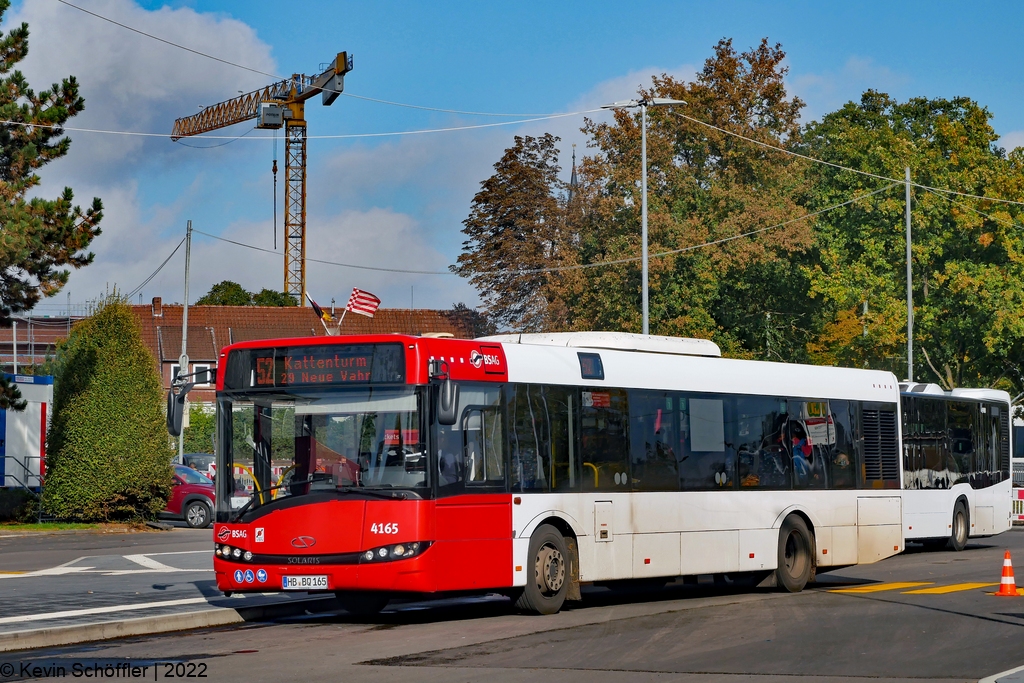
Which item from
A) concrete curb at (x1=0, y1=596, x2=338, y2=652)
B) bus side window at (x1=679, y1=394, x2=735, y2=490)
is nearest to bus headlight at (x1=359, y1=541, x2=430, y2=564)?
concrete curb at (x1=0, y1=596, x2=338, y2=652)

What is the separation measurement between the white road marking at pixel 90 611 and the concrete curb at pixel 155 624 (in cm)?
93

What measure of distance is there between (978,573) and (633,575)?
7.51 metres

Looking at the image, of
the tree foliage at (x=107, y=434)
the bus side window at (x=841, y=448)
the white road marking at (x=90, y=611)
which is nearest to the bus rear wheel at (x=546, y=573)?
the white road marking at (x=90, y=611)

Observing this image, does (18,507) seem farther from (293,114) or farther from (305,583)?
(293,114)

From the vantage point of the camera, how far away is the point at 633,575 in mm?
15531

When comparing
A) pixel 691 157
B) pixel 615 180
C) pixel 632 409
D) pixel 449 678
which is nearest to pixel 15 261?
pixel 632 409

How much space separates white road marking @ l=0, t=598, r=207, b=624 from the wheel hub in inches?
155

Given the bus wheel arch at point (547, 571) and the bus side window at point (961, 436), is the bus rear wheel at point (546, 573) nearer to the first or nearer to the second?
the bus wheel arch at point (547, 571)

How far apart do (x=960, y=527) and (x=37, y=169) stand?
2015 centimetres

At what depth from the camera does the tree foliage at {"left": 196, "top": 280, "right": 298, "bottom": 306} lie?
110m

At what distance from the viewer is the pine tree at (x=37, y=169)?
28.2 metres

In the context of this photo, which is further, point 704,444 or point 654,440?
point 704,444

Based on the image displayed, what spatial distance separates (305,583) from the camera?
43.3ft

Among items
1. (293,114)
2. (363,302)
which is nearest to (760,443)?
(363,302)
